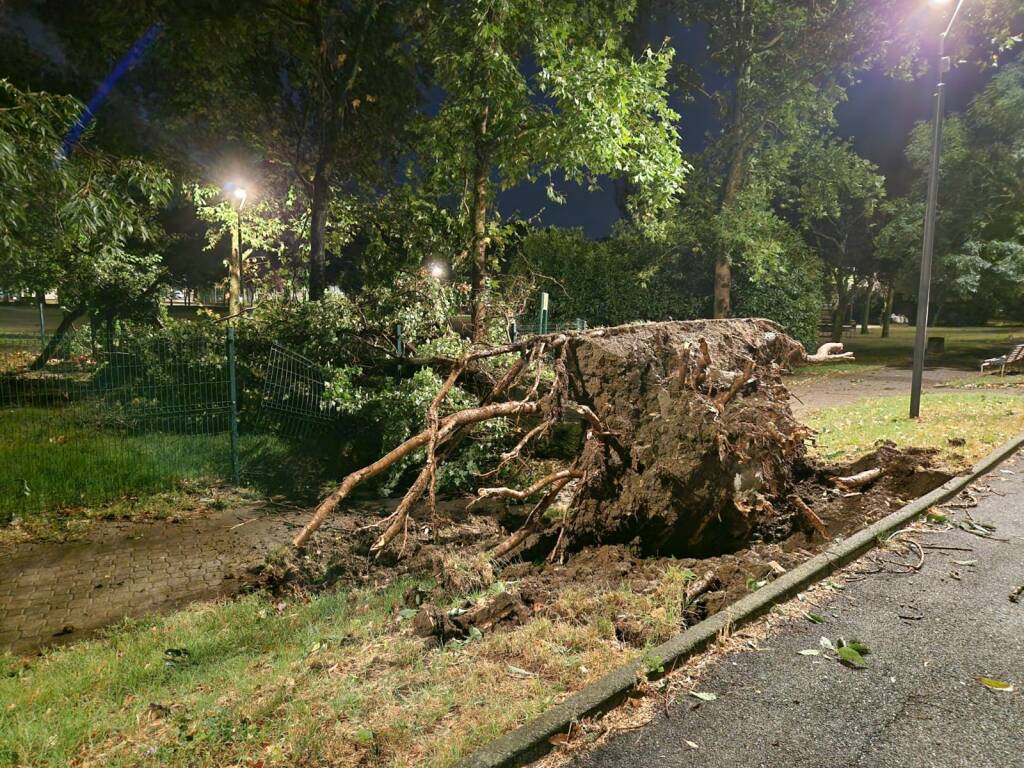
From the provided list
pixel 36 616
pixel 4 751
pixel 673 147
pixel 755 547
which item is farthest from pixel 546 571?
pixel 673 147

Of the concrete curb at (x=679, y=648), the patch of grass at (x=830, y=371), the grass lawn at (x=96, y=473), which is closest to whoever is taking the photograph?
the concrete curb at (x=679, y=648)

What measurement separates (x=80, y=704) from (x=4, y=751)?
49 cm

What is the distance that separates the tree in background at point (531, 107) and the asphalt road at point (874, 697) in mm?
6742

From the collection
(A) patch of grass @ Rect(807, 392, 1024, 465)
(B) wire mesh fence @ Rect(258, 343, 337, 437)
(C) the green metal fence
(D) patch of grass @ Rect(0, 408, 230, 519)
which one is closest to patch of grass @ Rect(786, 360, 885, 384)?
(A) patch of grass @ Rect(807, 392, 1024, 465)

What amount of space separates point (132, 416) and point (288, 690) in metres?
5.63

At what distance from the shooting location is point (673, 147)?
12.4 meters

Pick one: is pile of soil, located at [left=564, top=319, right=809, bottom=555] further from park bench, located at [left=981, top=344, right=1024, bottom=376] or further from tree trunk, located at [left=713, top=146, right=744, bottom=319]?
park bench, located at [left=981, top=344, right=1024, bottom=376]

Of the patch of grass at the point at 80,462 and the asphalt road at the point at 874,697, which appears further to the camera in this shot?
the patch of grass at the point at 80,462

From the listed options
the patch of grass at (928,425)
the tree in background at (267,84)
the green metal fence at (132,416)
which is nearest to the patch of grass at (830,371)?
the patch of grass at (928,425)

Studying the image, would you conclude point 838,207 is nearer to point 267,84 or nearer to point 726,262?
point 726,262

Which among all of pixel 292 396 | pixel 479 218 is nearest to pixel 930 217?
pixel 479 218

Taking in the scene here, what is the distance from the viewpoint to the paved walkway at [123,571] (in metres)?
4.73

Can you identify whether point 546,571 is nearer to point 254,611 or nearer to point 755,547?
point 755,547

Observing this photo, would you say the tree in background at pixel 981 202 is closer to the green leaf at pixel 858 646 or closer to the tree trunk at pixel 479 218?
the tree trunk at pixel 479 218
